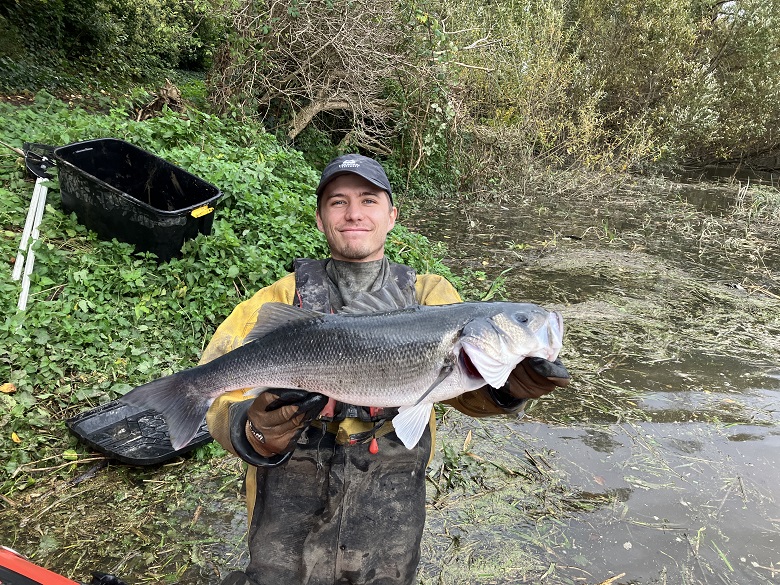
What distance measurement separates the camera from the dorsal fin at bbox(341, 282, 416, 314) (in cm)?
228

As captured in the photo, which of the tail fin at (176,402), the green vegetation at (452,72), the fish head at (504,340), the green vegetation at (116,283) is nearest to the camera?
the fish head at (504,340)

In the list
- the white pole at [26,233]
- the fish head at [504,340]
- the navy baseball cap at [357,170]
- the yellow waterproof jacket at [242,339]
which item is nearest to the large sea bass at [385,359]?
the fish head at [504,340]

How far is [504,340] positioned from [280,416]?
921 millimetres

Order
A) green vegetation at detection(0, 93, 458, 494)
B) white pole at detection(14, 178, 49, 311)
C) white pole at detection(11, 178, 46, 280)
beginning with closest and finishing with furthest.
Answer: green vegetation at detection(0, 93, 458, 494) < white pole at detection(14, 178, 49, 311) < white pole at detection(11, 178, 46, 280)

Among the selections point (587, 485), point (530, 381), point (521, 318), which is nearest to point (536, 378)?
point (530, 381)

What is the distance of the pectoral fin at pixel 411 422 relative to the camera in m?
2.07

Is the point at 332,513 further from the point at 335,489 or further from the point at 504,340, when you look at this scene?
the point at 504,340

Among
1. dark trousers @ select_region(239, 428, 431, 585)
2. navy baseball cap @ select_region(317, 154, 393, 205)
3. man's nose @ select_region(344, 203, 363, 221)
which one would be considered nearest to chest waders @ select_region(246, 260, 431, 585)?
dark trousers @ select_region(239, 428, 431, 585)

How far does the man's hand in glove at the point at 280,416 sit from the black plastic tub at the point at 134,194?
323cm

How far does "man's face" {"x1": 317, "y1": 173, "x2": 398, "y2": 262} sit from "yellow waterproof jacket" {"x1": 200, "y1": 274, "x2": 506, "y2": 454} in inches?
12.2

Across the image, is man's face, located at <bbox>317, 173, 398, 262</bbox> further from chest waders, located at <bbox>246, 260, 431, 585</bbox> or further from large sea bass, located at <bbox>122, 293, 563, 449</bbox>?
chest waders, located at <bbox>246, 260, 431, 585</bbox>

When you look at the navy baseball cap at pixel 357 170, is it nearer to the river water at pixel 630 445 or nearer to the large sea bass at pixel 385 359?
the large sea bass at pixel 385 359

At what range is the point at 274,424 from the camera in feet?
6.81

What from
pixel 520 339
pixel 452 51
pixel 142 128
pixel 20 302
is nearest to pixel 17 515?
pixel 20 302
